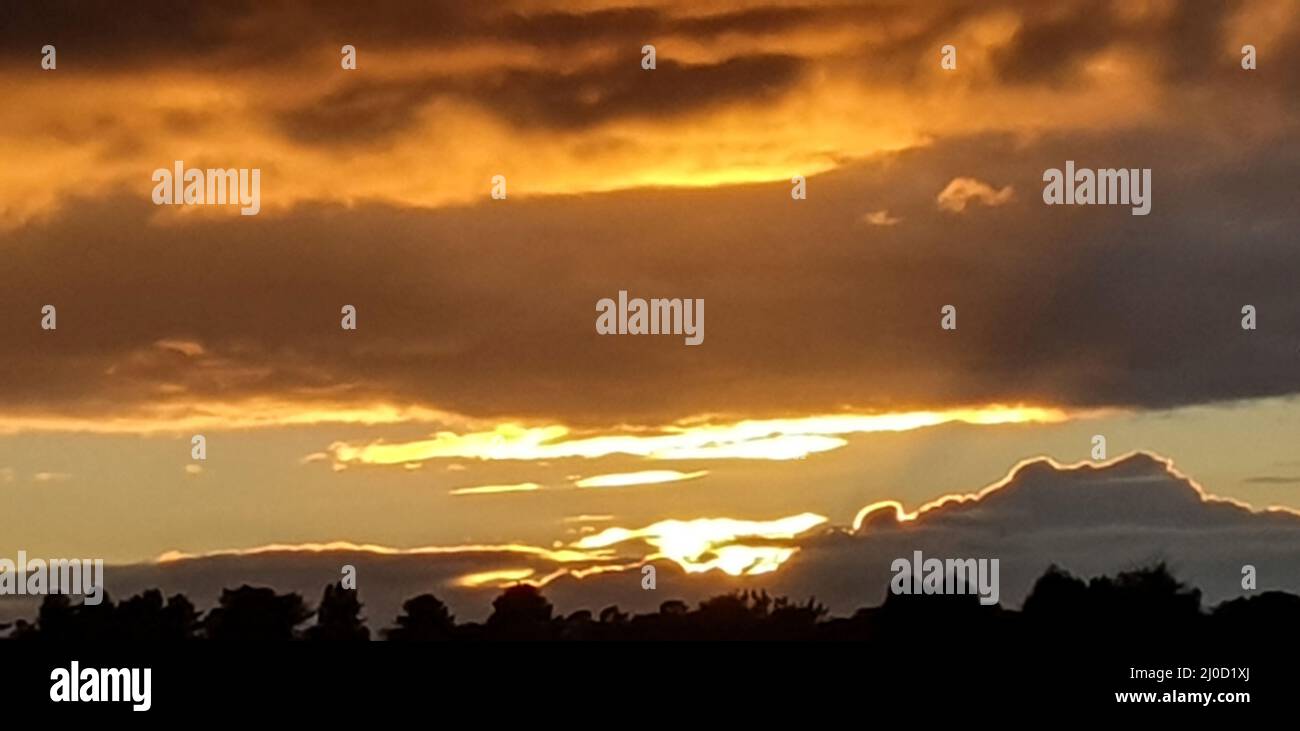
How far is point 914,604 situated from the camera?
42.6 metres

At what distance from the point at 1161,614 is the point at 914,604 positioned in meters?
5.66
